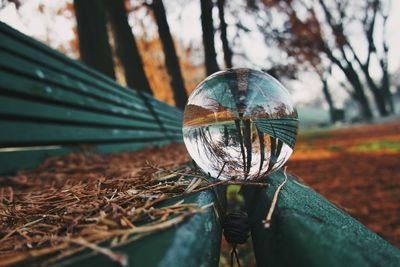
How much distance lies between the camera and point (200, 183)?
1.11 m

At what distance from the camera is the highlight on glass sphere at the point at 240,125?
120cm

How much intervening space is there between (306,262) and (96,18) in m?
6.67

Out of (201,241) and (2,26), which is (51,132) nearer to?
(2,26)

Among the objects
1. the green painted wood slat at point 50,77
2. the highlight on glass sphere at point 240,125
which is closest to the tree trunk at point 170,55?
the green painted wood slat at point 50,77

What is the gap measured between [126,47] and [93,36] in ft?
7.13

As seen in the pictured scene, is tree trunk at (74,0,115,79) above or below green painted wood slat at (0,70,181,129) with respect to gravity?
above

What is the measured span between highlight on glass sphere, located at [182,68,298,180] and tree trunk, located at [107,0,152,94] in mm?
7379

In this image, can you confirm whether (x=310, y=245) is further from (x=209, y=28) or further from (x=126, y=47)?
(x=126, y=47)

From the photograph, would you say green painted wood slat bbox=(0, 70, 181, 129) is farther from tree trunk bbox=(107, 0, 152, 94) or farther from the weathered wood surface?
tree trunk bbox=(107, 0, 152, 94)

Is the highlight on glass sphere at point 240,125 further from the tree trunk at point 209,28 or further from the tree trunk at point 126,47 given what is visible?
the tree trunk at point 126,47

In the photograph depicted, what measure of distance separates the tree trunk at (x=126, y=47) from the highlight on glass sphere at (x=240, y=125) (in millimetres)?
7379

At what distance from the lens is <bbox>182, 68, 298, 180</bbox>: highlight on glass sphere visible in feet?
3.94

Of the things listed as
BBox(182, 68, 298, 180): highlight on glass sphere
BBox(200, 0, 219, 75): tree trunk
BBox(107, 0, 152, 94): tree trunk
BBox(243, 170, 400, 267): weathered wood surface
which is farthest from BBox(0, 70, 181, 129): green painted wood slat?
BBox(107, 0, 152, 94): tree trunk

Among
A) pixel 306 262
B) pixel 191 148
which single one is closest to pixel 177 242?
pixel 306 262
